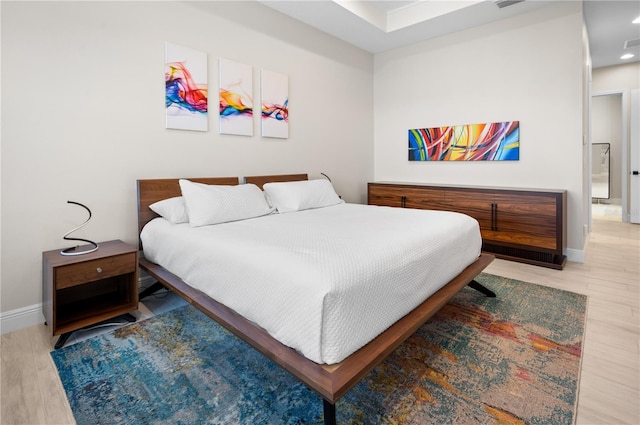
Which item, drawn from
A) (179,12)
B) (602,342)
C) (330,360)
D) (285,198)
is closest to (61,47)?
(179,12)

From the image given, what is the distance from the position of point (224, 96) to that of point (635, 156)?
21.0ft

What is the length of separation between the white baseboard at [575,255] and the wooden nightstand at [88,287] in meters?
4.26

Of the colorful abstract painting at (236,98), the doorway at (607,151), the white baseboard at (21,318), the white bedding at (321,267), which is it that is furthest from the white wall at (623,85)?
the white baseboard at (21,318)

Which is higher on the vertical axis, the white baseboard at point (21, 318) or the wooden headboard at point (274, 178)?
the wooden headboard at point (274, 178)

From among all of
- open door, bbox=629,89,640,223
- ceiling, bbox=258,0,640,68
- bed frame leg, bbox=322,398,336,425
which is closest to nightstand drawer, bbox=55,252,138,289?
bed frame leg, bbox=322,398,336,425

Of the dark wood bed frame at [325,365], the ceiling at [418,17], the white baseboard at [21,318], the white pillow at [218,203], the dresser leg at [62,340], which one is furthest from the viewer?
the ceiling at [418,17]

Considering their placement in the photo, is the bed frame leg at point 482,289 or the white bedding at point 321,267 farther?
the bed frame leg at point 482,289

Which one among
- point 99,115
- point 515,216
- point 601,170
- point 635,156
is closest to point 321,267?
point 99,115

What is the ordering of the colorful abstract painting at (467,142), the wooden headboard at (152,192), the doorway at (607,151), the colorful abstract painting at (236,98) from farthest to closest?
the doorway at (607,151)
the colorful abstract painting at (467,142)
the colorful abstract painting at (236,98)
the wooden headboard at (152,192)

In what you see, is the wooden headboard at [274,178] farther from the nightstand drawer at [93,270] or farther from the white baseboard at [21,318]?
the white baseboard at [21,318]

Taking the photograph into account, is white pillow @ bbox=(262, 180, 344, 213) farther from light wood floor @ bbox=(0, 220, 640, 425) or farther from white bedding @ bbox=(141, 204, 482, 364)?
light wood floor @ bbox=(0, 220, 640, 425)

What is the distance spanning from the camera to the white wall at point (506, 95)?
11.6 feet

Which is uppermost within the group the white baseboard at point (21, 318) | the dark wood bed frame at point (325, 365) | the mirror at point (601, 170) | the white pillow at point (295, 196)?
the mirror at point (601, 170)

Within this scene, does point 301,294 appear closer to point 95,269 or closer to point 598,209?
point 95,269
